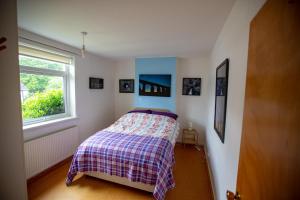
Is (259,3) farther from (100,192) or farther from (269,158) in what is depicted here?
(100,192)

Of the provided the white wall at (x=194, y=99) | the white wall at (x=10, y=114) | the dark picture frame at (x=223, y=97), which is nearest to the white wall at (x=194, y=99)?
the white wall at (x=194, y=99)

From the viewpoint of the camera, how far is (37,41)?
2182 mm

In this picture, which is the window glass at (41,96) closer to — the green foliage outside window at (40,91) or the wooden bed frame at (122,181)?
the green foliage outside window at (40,91)

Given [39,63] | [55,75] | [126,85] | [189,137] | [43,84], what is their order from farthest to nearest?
[126,85] < [189,137] < [55,75] < [43,84] < [39,63]

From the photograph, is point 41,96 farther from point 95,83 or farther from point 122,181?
point 122,181

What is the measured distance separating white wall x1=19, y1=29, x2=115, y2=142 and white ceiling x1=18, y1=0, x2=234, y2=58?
637 mm

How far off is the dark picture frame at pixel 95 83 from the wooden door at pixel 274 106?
3.22 m

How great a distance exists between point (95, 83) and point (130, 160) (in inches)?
87.9

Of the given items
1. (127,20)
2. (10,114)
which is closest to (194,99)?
(127,20)

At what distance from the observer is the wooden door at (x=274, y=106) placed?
15.9 inches

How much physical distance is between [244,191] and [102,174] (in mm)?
2035

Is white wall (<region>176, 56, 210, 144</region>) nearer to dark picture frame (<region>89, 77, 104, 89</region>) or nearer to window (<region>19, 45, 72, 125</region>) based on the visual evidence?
dark picture frame (<region>89, 77, 104, 89</region>)

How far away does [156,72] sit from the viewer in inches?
148

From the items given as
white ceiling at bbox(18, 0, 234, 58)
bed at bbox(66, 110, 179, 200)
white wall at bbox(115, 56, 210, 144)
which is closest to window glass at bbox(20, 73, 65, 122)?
white ceiling at bbox(18, 0, 234, 58)
